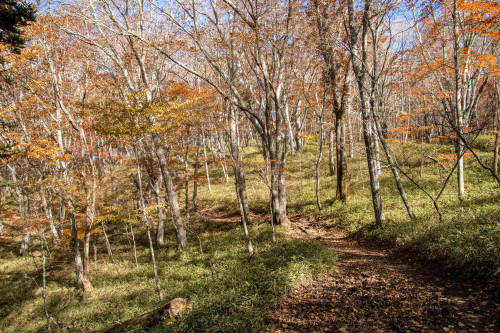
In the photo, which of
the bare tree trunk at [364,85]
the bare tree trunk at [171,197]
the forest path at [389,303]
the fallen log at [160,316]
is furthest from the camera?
the bare tree trunk at [171,197]

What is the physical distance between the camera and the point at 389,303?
4.42 meters

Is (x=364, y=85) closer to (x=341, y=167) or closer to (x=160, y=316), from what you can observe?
(x=341, y=167)

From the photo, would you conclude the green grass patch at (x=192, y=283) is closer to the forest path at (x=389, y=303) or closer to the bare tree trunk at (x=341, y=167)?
A: the forest path at (x=389, y=303)

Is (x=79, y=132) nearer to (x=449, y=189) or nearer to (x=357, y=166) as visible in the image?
(x=449, y=189)

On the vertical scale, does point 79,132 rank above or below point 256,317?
above

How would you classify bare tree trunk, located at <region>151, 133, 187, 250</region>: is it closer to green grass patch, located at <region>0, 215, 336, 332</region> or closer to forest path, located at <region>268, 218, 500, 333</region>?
green grass patch, located at <region>0, 215, 336, 332</region>

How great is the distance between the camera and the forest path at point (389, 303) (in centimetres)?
370

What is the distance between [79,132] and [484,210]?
13.7 metres

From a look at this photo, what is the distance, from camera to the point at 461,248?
5426mm

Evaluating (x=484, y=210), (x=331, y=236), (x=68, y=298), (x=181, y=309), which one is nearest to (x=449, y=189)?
(x=484, y=210)

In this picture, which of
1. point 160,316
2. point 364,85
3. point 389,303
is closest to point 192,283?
point 160,316

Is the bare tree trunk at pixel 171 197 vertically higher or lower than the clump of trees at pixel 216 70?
lower

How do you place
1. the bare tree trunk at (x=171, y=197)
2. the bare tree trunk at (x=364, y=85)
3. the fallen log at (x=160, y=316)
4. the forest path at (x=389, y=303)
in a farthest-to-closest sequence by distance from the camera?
the bare tree trunk at (x=171, y=197), the bare tree trunk at (x=364, y=85), the fallen log at (x=160, y=316), the forest path at (x=389, y=303)

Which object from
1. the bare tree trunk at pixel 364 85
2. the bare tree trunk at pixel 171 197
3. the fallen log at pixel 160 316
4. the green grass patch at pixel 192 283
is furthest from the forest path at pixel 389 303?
the bare tree trunk at pixel 171 197
